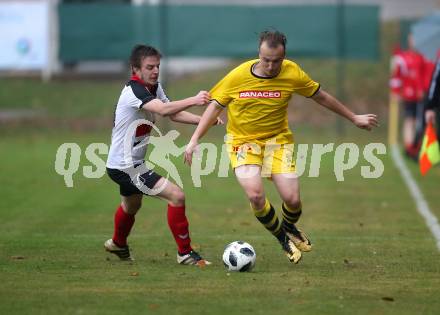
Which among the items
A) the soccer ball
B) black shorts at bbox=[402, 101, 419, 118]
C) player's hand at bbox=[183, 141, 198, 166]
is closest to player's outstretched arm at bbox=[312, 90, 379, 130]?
player's hand at bbox=[183, 141, 198, 166]

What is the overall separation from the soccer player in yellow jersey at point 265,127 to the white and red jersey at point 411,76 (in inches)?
426

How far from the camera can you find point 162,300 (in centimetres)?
717

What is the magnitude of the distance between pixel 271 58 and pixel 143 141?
1372 millimetres

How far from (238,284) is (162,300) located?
2.78 feet

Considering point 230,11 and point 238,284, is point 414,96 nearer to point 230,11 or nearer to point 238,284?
point 230,11

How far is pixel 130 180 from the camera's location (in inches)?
353

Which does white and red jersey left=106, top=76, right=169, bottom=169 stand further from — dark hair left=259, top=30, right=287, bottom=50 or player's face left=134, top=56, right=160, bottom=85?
dark hair left=259, top=30, right=287, bottom=50

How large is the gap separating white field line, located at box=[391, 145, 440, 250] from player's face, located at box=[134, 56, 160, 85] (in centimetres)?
321

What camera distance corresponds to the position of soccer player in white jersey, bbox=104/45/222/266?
8836mm

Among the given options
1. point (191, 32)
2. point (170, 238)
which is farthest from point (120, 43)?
point (170, 238)

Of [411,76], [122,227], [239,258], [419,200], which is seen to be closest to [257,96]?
[239,258]

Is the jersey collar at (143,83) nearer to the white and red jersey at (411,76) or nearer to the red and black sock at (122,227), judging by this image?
the red and black sock at (122,227)

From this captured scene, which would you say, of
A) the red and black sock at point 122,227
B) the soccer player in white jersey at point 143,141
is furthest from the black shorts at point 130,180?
the red and black sock at point 122,227

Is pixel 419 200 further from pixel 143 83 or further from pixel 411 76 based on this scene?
pixel 411 76
